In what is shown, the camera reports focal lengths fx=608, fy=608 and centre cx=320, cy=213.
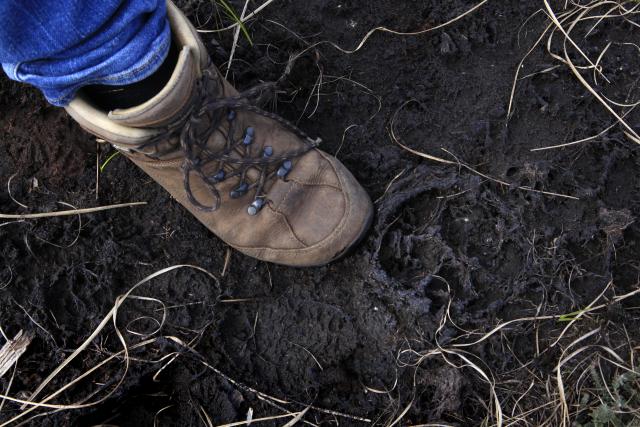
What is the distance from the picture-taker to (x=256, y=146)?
4.36 feet

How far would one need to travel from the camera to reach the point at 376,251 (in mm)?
1362

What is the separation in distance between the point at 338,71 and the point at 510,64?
416mm

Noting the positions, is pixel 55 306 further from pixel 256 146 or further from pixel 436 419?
pixel 436 419

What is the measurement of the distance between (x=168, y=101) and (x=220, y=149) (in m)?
0.20

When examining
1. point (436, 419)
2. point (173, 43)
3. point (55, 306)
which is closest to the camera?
point (173, 43)

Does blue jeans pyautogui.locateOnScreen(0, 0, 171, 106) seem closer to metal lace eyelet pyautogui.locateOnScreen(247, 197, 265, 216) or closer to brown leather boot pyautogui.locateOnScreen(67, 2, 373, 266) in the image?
brown leather boot pyautogui.locateOnScreen(67, 2, 373, 266)

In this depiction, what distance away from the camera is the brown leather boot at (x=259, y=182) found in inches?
49.4

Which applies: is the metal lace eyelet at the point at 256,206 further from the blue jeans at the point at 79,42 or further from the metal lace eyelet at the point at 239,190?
the blue jeans at the point at 79,42

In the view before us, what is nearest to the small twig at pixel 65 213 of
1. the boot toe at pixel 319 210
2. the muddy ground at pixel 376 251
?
the muddy ground at pixel 376 251

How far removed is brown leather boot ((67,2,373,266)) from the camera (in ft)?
4.12

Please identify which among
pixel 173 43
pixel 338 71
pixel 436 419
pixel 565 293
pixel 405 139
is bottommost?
pixel 436 419

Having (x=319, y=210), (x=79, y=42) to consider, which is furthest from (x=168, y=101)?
(x=319, y=210)

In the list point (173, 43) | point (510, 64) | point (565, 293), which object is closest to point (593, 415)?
point (565, 293)

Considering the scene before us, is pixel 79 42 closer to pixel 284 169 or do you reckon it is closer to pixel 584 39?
pixel 284 169
